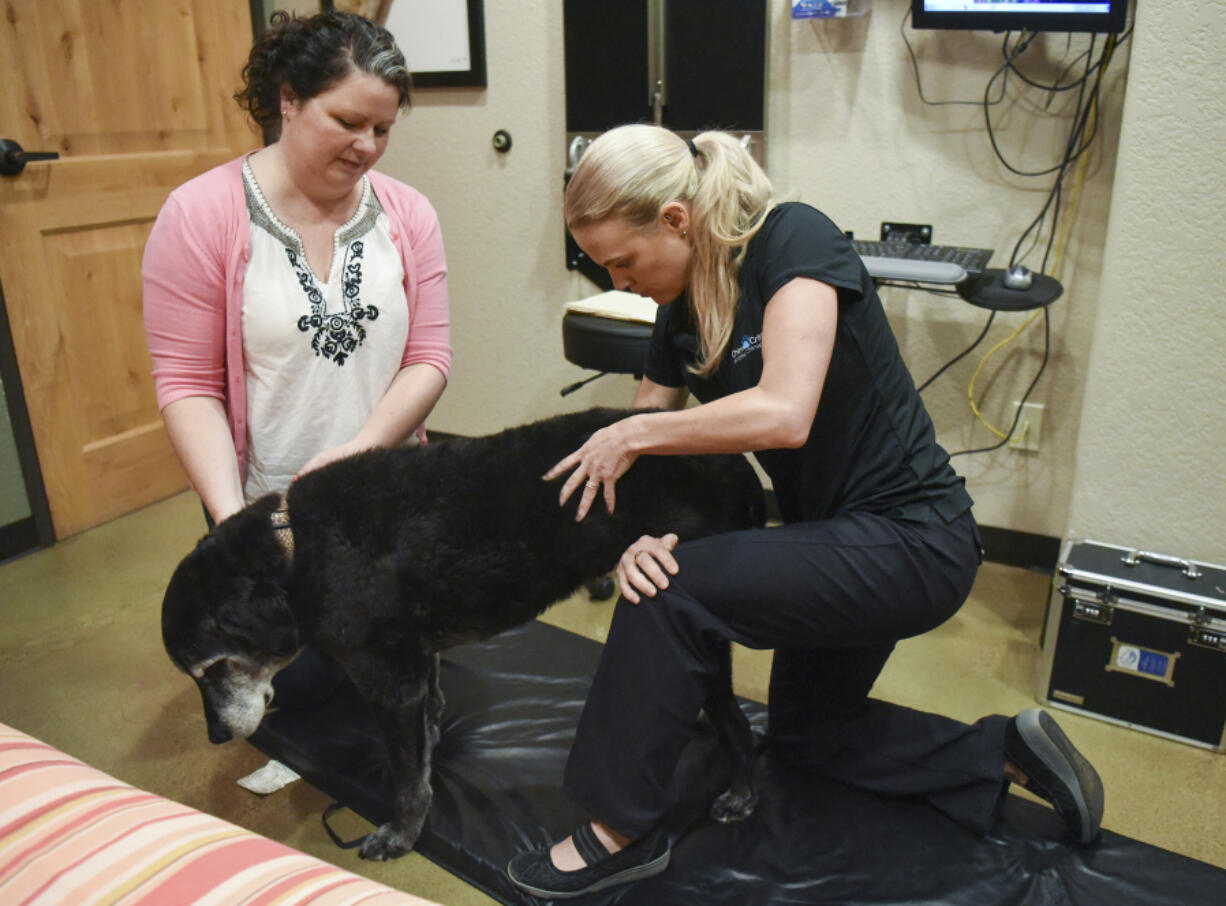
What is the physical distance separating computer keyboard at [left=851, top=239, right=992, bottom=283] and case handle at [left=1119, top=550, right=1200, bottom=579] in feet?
2.27

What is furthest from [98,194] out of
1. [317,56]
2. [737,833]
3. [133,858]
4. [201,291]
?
[737,833]

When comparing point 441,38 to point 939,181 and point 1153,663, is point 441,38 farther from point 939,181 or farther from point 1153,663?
point 1153,663

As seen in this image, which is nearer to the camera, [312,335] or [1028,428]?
[312,335]

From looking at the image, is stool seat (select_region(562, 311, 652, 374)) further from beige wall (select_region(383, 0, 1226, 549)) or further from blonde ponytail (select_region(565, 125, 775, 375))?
blonde ponytail (select_region(565, 125, 775, 375))

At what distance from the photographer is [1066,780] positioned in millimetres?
1562

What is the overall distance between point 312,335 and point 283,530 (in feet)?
1.40

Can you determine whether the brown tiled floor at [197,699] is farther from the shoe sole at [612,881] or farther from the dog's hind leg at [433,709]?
the dog's hind leg at [433,709]

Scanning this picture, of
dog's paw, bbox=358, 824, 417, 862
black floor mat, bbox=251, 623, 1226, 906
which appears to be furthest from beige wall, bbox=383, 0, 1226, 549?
dog's paw, bbox=358, 824, 417, 862

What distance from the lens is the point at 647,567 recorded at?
1.39 m

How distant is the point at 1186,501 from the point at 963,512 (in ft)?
2.90

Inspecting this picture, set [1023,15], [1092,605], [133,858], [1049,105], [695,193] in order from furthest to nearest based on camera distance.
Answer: [1049,105]
[1023,15]
[1092,605]
[695,193]
[133,858]

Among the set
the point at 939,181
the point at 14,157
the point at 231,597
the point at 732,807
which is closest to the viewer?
the point at 231,597

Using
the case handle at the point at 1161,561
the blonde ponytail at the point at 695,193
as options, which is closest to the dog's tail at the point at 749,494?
the blonde ponytail at the point at 695,193

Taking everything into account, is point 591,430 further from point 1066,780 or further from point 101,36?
point 101,36
